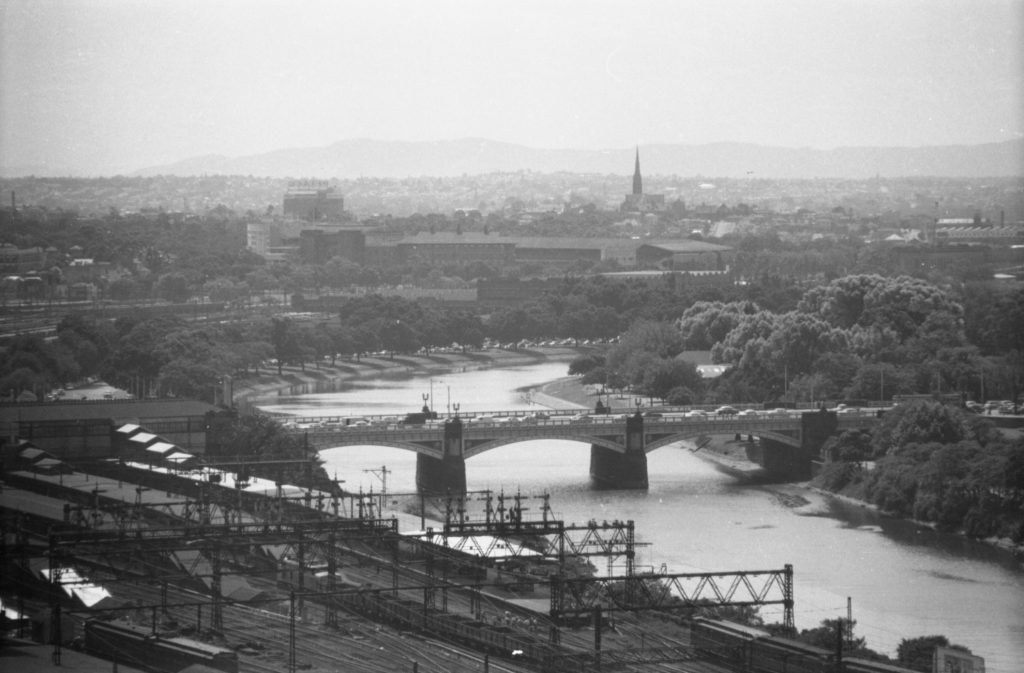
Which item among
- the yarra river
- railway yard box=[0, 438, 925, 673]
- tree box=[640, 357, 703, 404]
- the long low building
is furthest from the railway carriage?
tree box=[640, 357, 703, 404]

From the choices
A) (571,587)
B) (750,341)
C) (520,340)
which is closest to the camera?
(571,587)

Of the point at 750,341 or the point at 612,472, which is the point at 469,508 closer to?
the point at 612,472

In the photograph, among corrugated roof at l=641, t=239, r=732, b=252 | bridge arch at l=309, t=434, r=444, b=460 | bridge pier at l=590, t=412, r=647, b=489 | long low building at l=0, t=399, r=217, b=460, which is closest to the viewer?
long low building at l=0, t=399, r=217, b=460

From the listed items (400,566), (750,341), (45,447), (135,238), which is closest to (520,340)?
(750,341)

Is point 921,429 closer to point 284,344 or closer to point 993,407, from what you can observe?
point 993,407

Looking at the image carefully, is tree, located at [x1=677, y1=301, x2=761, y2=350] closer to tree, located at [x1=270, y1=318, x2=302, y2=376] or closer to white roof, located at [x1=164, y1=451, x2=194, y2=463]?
tree, located at [x1=270, y1=318, x2=302, y2=376]

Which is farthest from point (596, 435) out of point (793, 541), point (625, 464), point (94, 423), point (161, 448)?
point (94, 423)
